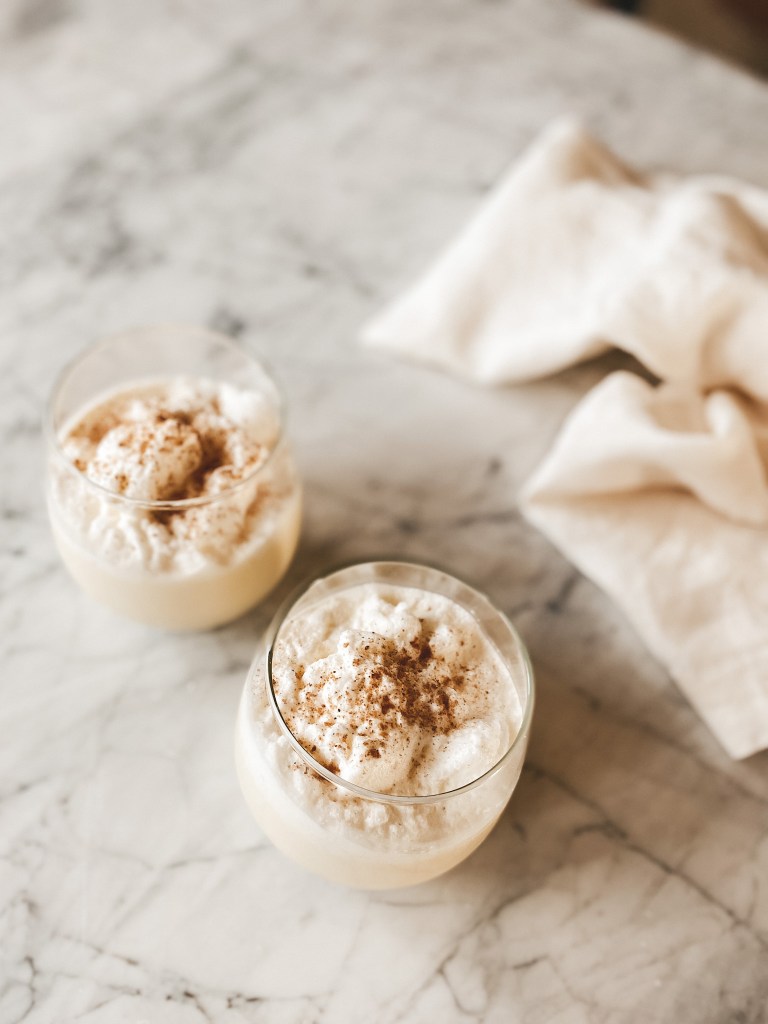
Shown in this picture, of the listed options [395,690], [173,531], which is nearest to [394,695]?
[395,690]

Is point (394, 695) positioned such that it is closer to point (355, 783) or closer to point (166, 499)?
point (355, 783)

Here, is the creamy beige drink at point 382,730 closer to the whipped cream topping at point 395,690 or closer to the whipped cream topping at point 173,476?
the whipped cream topping at point 395,690

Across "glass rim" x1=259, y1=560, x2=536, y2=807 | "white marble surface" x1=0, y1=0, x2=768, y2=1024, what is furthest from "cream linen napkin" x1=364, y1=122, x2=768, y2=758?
"glass rim" x1=259, y1=560, x2=536, y2=807

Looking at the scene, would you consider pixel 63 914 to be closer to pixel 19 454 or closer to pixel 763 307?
pixel 19 454

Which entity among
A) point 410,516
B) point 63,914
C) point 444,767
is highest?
point 444,767

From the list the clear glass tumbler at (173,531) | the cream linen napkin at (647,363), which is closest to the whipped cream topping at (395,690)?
the clear glass tumbler at (173,531)

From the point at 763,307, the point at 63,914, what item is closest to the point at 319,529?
the point at 63,914

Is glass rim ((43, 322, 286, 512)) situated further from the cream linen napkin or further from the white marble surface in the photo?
the cream linen napkin

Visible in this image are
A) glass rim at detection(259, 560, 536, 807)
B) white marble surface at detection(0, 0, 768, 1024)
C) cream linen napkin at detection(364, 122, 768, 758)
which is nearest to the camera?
glass rim at detection(259, 560, 536, 807)
